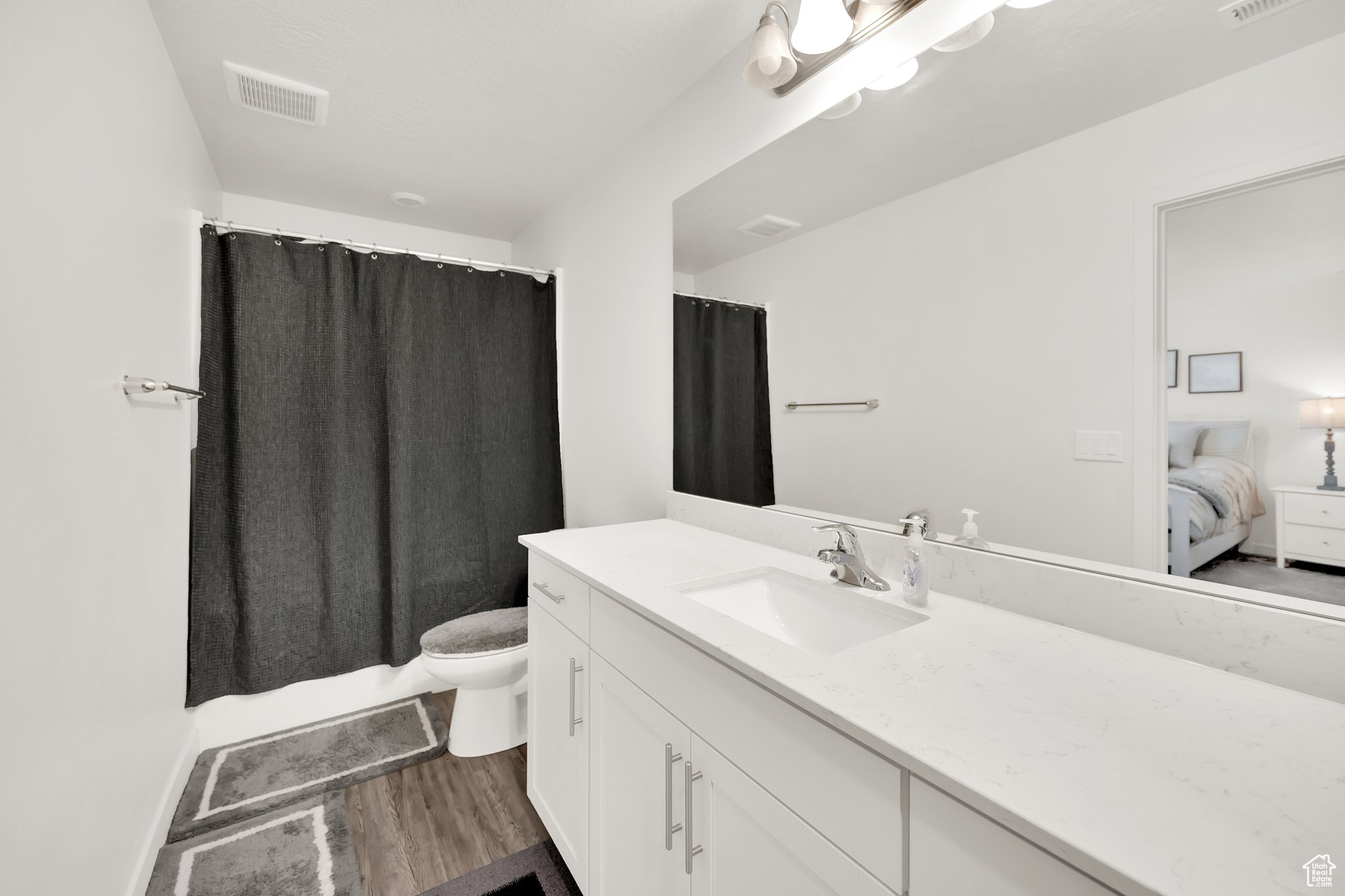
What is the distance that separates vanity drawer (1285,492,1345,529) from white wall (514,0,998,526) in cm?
97

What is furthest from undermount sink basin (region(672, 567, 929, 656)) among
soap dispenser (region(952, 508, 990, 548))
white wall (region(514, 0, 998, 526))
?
white wall (region(514, 0, 998, 526))

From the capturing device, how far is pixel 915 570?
1.02 metres

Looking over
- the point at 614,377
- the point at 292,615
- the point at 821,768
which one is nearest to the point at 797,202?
the point at 614,377

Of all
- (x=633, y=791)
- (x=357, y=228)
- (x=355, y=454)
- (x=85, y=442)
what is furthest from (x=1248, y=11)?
(x=357, y=228)

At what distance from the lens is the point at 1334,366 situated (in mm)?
665

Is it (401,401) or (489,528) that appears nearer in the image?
(401,401)

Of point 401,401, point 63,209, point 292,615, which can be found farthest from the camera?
point 401,401

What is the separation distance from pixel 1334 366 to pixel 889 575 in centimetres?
72

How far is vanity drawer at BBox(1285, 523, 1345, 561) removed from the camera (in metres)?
0.69

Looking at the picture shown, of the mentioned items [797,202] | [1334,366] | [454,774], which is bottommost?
[454,774]

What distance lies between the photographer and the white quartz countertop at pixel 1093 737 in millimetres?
441

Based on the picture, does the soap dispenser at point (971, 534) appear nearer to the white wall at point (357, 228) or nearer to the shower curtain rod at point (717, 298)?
the shower curtain rod at point (717, 298)

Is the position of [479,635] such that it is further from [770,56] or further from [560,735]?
[770,56]

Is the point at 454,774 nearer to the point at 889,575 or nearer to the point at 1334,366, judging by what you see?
the point at 889,575
